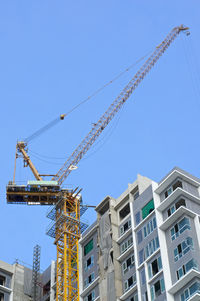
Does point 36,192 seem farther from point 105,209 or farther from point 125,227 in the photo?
point 125,227

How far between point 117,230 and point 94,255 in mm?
5517

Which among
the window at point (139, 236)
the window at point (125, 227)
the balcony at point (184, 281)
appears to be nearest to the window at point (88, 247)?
the window at point (125, 227)

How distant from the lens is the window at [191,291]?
75.1 metres

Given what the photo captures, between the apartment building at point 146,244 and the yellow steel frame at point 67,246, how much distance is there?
8.78 feet

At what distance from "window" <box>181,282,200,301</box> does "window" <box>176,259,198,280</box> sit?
6.72 ft

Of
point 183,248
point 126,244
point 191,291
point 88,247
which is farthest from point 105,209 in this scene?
point 191,291

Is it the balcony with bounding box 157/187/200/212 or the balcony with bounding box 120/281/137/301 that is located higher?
the balcony with bounding box 157/187/200/212

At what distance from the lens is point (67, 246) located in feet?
361

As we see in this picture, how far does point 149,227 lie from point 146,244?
2.52 m

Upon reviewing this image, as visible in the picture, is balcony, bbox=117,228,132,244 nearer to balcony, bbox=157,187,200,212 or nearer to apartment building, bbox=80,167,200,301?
apartment building, bbox=80,167,200,301

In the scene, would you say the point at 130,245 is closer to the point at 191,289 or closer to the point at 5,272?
the point at 191,289

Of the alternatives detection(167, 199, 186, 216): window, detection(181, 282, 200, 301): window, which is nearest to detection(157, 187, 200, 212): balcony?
detection(167, 199, 186, 216): window

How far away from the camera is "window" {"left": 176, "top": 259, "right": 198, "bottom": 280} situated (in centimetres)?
7669

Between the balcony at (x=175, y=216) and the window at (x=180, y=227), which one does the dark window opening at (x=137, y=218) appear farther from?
the window at (x=180, y=227)
